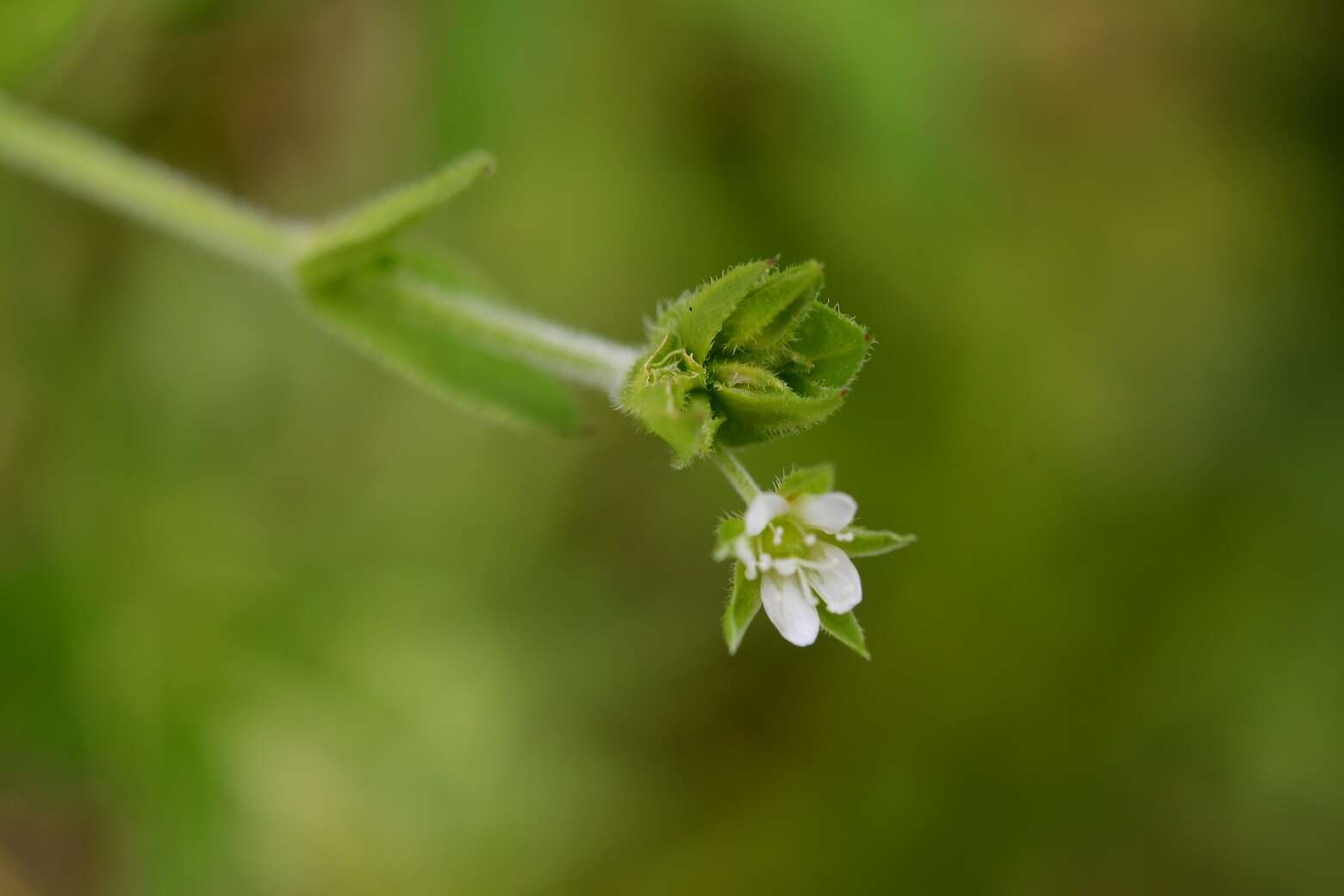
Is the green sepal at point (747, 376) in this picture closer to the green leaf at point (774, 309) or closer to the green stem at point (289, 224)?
the green leaf at point (774, 309)

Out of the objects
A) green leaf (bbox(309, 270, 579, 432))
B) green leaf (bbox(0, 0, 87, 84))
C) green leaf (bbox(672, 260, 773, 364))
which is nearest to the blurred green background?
green leaf (bbox(0, 0, 87, 84))

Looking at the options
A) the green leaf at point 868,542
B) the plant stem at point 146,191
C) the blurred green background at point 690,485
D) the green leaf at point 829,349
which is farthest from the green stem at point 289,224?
the blurred green background at point 690,485

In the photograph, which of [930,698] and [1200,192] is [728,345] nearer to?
[930,698]

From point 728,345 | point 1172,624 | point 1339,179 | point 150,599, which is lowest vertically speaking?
point 728,345

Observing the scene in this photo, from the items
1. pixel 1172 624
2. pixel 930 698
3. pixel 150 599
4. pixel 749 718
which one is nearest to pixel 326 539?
pixel 150 599

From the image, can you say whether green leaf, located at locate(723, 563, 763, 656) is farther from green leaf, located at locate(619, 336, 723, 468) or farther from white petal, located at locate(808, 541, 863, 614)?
green leaf, located at locate(619, 336, 723, 468)

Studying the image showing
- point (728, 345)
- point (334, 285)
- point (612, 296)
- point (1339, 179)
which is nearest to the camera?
point (728, 345)
